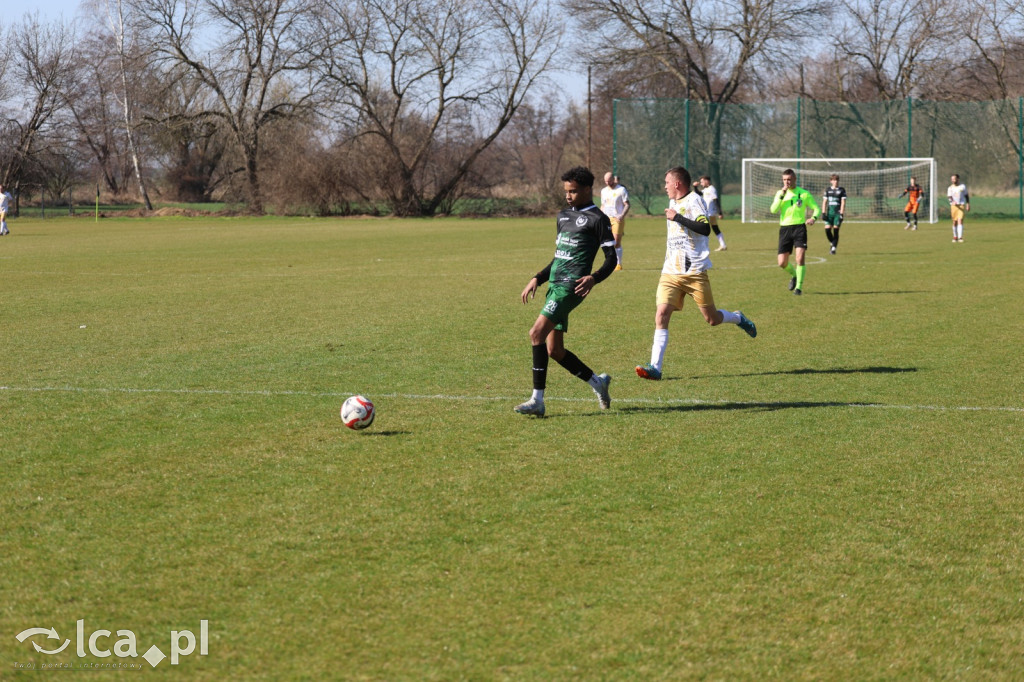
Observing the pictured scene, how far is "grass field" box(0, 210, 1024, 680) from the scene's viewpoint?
3844mm

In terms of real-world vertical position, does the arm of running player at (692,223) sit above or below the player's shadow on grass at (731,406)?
above

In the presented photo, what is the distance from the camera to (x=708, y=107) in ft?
156

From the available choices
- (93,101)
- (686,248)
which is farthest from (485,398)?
(93,101)

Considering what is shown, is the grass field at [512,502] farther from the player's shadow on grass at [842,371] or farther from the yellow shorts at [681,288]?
the yellow shorts at [681,288]

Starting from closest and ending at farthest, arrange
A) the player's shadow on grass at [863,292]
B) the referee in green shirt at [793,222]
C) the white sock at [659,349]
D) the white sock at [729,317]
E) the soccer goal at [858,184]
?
the white sock at [659,349] → the white sock at [729,317] → the player's shadow on grass at [863,292] → the referee in green shirt at [793,222] → the soccer goal at [858,184]

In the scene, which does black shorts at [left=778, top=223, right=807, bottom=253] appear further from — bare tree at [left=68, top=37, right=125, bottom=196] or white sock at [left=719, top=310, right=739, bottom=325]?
bare tree at [left=68, top=37, right=125, bottom=196]

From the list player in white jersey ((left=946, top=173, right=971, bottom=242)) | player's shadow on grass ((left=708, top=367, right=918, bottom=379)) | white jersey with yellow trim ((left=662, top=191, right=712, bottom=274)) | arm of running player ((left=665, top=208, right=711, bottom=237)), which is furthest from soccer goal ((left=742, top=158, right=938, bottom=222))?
arm of running player ((left=665, top=208, right=711, bottom=237))

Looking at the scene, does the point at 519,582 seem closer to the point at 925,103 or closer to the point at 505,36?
the point at 925,103

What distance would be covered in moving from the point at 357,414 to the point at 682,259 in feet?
12.4

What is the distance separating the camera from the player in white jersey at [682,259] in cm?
918

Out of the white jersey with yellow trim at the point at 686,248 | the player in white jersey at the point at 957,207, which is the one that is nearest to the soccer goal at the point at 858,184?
the player in white jersey at the point at 957,207

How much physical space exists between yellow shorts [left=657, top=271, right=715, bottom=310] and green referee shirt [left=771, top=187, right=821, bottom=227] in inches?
276

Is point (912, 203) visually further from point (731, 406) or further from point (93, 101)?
point (93, 101)

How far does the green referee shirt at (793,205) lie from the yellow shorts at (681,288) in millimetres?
7005
